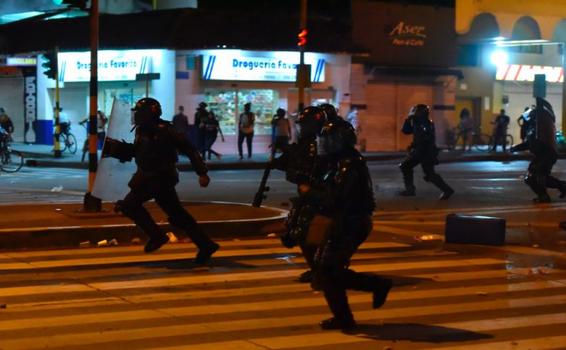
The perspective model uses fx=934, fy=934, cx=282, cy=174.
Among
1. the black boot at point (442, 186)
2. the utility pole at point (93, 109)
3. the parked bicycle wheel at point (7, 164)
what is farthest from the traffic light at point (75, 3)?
the parked bicycle wheel at point (7, 164)

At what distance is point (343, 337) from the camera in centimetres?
698

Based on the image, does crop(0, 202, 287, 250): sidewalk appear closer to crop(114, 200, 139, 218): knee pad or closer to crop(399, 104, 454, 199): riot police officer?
crop(114, 200, 139, 218): knee pad

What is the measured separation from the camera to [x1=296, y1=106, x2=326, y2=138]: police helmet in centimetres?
866

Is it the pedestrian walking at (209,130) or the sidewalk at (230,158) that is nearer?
the sidewalk at (230,158)

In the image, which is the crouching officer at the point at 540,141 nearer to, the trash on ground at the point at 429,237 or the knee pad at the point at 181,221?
the trash on ground at the point at 429,237

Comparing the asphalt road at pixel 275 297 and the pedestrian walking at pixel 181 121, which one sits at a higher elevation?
the pedestrian walking at pixel 181 121

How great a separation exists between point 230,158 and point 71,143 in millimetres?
5963

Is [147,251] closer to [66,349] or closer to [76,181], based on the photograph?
[66,349]

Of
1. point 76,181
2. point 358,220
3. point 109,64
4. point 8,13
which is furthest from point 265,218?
point 8,13

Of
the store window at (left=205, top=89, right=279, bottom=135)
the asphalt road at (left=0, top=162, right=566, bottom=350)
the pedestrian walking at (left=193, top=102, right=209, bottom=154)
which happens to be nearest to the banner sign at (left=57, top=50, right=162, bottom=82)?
the store window at (left=205, top=89, right=279, bottom=135)

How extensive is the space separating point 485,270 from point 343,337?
3.73 metres

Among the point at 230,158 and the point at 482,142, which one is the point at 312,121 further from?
the point at 482,142

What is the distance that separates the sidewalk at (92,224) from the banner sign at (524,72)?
28.3 metres

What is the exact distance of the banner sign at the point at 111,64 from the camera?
1246 inches
